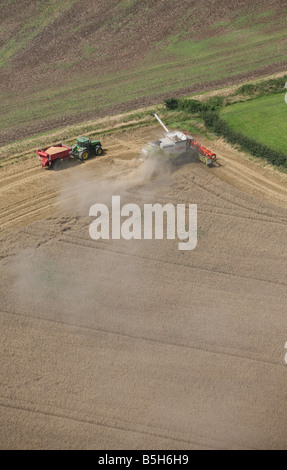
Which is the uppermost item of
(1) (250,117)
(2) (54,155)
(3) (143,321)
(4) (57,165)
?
(1) (250,117)

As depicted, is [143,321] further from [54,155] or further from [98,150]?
[98,150]

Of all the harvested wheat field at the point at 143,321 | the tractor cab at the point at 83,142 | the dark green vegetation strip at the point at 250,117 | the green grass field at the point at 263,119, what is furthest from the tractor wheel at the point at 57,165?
the green grass field at the point at 263,119

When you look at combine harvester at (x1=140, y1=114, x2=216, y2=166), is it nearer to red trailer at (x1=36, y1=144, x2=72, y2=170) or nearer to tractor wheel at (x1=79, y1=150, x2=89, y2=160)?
tractor wheel at (x1=79, y1=150, x2=89, y2=160)

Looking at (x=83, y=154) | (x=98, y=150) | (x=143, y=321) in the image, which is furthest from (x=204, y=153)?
(x=143, y=321)

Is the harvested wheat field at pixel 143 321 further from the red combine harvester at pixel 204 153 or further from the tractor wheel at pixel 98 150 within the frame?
the tractor wheel at pixel 98 150

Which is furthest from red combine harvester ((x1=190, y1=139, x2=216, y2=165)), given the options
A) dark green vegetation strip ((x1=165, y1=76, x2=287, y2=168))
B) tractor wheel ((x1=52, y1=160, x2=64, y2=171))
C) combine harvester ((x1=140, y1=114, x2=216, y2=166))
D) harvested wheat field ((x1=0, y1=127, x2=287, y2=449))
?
tractor wheel ((x1=52, y1=160, x2=64, y2=171))

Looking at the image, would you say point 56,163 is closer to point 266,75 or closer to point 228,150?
point 228,150
